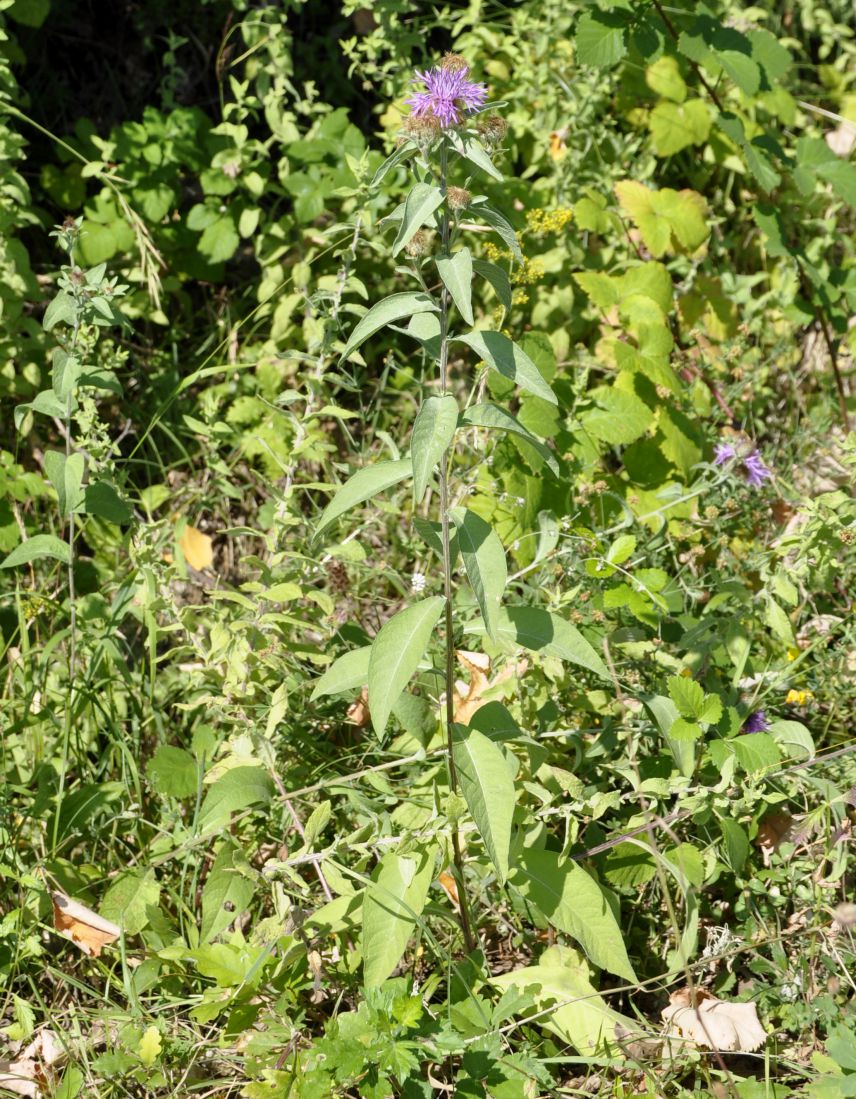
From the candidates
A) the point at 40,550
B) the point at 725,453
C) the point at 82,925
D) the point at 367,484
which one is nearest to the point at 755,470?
the point at 725,453

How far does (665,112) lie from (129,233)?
1760mm

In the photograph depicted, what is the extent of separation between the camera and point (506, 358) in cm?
168

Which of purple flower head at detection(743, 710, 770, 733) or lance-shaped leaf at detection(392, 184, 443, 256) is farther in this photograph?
purple flower head at detection(743, 710, 770, 733)

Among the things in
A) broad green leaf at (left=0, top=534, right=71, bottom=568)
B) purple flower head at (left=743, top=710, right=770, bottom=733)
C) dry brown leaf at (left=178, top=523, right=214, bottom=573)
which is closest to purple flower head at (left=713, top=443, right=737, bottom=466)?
purple flower head at (left=743, top=710, right=770, bottom=733)

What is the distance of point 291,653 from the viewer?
2.47 meters

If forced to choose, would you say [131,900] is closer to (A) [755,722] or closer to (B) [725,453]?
(A) [755,722]

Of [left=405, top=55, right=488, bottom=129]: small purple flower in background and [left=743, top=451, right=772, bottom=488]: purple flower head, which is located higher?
[left=405, top=55, right=488, bottom=129]: small purple flower in background

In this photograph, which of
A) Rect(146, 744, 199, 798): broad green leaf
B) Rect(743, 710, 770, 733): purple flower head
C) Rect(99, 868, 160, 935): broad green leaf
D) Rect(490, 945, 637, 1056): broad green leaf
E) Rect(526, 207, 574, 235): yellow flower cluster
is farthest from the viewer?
Rect(526, 207, 574, 235): yellow flower cluster

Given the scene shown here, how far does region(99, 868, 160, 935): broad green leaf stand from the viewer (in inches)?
86.5

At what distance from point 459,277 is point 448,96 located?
0.29 meters

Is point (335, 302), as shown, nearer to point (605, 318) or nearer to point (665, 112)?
point (605, 318)

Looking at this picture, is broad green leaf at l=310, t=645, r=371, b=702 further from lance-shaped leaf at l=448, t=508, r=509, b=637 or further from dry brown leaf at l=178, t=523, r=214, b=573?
dry brown leaf at l=178, t=523, r=214, b=573

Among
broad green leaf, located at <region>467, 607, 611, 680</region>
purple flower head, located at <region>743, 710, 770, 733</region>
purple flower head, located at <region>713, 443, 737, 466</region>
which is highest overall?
broad green leaf, located at <region>467, 607, 611, 680</region>

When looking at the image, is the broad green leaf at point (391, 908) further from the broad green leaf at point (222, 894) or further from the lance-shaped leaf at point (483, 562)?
the lance-shaped leaf at point (483, 562)
